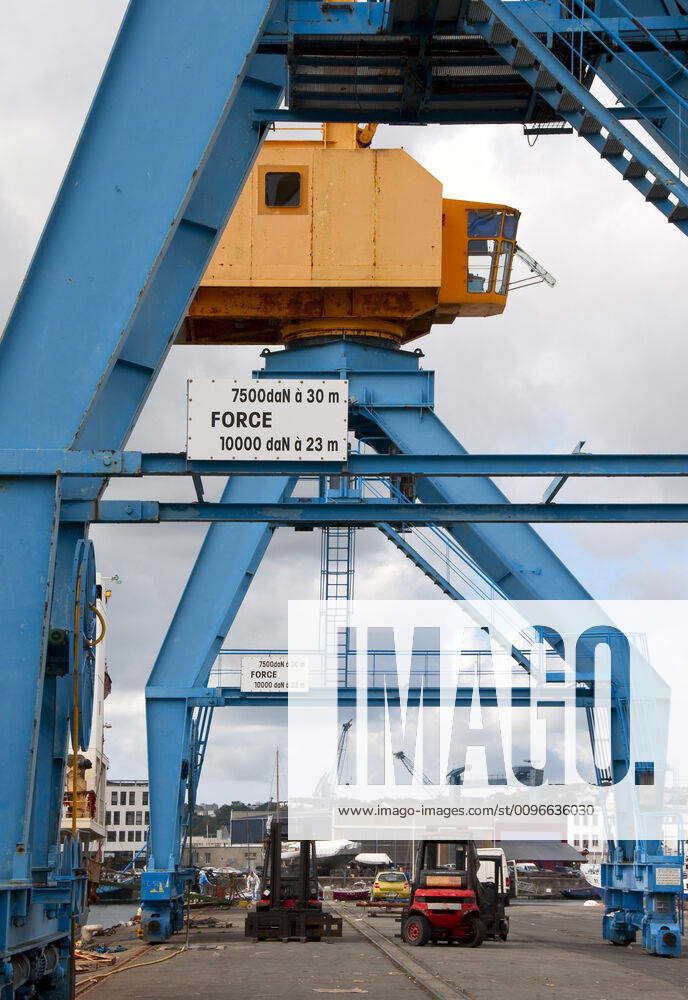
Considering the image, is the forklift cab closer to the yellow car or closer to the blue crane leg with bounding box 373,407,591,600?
the blue crane leg with bounding box 373,407,591,600

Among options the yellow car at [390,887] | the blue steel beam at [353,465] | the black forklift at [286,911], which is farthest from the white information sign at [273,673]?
the yellow car at [390,887]

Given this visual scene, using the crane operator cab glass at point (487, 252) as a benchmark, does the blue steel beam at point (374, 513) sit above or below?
below

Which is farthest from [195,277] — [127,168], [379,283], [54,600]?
[379,283]

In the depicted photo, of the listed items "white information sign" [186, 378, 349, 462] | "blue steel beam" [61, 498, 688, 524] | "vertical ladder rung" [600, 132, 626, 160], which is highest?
"vertical ladder rung" [600, 132, 626, 160]

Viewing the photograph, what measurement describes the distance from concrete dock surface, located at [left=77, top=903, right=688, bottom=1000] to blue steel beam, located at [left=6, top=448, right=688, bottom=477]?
6.46 m

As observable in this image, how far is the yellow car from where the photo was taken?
54562mm

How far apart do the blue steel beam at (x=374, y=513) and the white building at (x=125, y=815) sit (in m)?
130

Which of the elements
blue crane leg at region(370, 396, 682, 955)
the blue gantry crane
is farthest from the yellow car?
the blue gantry crane

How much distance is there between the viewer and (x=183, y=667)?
2719cm

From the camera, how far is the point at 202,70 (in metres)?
12.7

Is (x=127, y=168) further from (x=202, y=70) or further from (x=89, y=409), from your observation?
(x=89, y=409)

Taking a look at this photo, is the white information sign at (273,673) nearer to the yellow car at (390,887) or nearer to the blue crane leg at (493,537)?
the blue crane leg at (493,537)

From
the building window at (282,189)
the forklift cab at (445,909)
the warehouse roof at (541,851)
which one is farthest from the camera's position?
the warehouse roof at (541,851)

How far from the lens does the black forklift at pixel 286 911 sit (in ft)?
91.9
